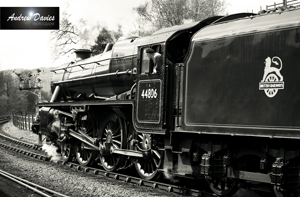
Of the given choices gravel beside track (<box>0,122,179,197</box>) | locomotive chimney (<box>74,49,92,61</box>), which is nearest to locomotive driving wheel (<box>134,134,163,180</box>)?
gravel beside track (<box>0,122,179,197</box>)

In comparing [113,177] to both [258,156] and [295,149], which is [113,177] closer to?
[258,156]

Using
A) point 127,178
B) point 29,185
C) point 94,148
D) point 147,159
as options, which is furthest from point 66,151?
point 147,159

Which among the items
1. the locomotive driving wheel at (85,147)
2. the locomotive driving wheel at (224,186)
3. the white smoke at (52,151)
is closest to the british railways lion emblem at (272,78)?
the locomotive driving wheel at (224,186)

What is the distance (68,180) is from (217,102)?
502 centimetres

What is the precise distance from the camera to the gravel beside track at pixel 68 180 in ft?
28.9

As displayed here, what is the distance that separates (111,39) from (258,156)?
2009 centimetres

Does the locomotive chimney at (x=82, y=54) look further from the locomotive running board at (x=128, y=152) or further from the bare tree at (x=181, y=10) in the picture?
the bare tree at (x=181, y=10)

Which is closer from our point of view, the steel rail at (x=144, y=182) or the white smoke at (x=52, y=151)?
the steel rail at (x=144, y=182)

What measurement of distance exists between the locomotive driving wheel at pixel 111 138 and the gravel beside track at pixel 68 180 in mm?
608

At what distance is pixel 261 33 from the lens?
21.0ft

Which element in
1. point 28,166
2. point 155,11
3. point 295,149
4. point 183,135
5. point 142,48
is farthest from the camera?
point 155,11

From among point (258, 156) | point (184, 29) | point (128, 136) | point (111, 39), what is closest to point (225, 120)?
point (258, 156)

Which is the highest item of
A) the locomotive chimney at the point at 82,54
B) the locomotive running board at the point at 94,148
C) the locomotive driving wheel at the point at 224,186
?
the locomotive chimney at the point at 82,54

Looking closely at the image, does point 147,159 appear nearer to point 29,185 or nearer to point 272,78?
point 29,185
